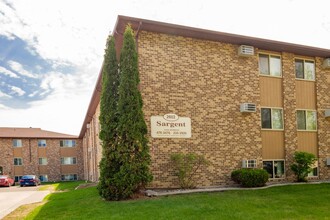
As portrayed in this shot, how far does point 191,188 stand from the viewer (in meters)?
12.3

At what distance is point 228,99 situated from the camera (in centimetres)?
1398

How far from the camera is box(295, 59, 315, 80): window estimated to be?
1588cm

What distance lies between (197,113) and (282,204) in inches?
206

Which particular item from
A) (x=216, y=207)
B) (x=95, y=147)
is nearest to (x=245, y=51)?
(x=216, y=207)

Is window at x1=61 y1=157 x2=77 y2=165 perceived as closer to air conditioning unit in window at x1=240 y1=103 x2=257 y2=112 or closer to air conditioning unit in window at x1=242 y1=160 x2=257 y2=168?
air conditioning unit in window at x1=242 y1=160 x2=257 y2=168

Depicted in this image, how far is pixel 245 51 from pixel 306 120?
4743mm

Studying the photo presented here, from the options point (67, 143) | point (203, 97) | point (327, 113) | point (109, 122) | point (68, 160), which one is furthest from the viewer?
point (67, 143)

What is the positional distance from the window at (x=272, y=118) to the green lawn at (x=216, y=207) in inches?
161

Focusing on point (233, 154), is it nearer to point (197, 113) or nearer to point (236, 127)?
point (236, 127)

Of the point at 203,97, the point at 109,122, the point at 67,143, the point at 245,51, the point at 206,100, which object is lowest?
the point at 67,143

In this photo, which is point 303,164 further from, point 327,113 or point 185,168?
point 185,168

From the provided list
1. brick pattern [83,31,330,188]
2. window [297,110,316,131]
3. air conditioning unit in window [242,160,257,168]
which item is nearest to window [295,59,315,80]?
brick pattern [83,31,330,188]

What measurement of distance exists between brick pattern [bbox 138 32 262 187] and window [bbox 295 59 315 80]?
2658mm

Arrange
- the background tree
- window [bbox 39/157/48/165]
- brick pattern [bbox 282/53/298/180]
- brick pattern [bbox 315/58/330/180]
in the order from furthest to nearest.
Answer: window [bbox 39/157/48/165] < brick pattern [bbox 315/58/330/180] < brick pattern [bbox 282/53/298/180] < the background tree
